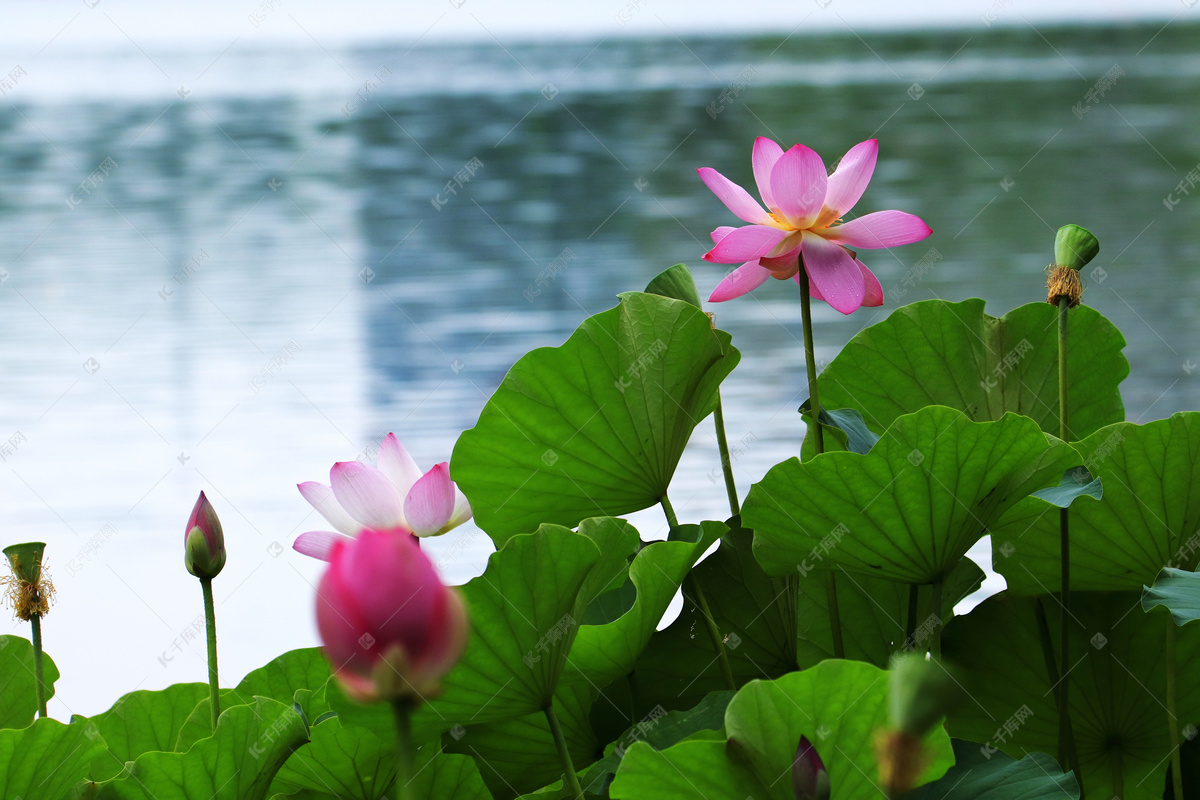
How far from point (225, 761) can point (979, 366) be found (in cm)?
35

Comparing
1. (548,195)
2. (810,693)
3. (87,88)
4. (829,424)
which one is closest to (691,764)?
(810,693)

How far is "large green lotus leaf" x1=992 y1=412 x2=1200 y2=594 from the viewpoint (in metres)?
0.32

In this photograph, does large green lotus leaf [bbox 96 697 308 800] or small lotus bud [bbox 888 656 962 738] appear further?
large green lotus leaf [bbox 96 697 308 800]

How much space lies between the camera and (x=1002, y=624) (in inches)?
13.9

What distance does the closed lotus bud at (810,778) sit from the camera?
0.59ft

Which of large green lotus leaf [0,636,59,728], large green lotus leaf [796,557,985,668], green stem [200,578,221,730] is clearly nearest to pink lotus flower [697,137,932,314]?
large green lotus leaf [796,557,985,668]

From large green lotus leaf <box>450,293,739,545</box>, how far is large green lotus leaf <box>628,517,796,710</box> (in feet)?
0.14

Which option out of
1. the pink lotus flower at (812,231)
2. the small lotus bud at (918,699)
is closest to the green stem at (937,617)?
the pink lotus flower at (812,231)

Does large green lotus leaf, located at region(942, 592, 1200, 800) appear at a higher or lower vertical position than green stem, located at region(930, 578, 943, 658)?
lower

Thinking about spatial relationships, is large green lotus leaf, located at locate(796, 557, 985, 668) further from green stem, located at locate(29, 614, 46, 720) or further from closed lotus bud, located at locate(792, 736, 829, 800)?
green stem, located at locate(29, 614, 46, 720)

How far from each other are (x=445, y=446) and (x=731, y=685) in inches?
104

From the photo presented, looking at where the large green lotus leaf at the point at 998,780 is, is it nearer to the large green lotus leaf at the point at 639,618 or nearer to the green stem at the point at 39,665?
the large green lotus leaf at the point at 639,618

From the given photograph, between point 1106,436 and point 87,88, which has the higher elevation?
point 87,88

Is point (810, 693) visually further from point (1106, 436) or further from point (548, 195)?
point (548, 195)
